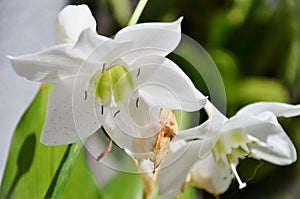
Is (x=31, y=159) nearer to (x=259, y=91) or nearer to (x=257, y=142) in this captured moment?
(x=257, y=142)

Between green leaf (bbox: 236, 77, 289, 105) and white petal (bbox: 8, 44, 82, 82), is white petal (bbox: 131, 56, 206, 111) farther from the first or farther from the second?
green leaf (bbox: 236, 77, 289, 105)

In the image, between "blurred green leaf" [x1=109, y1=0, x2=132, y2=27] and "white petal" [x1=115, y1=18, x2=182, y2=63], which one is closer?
"white petal" [x1=115, y1=18, x2=182, y2=63]

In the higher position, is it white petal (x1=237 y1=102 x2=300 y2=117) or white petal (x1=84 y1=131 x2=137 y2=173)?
white petal (x1=84 y1=131 x2=137 y2=173)

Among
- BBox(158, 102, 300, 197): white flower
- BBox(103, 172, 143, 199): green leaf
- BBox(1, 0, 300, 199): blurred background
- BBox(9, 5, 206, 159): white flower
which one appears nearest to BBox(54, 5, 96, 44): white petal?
BBox(9, 5, 206, 159): white flower

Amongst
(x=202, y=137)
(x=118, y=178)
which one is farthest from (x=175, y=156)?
(x=118, y=178)

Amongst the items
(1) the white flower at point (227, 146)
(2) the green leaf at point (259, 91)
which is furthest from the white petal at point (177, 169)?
(2) the green leaf at point (259, 91)

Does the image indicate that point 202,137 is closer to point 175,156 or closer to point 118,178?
point 175,156

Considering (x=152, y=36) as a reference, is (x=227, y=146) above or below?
below

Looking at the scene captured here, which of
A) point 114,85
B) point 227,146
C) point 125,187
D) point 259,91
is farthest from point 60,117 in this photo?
point 259,91
